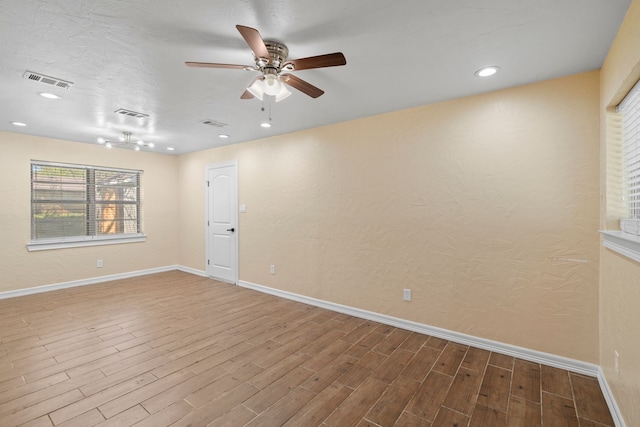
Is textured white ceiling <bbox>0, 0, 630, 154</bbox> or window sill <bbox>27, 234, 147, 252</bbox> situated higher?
textured white ceiling <bbox>0, 0, 630, 154</bbox>

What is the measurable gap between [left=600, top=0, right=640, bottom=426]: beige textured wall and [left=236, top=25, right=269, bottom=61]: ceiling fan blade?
1.92 m

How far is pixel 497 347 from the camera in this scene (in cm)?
260

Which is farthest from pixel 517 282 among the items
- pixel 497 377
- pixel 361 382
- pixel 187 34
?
pixel 187 34

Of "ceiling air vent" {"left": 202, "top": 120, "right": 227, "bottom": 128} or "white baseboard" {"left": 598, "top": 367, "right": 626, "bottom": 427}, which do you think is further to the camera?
"ceiling air vent" {"left": 202, "top": 120, "right": 227, "bottom": 128}

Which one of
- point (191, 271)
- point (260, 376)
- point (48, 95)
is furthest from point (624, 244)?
point (191, 271)

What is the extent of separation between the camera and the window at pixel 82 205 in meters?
4.46

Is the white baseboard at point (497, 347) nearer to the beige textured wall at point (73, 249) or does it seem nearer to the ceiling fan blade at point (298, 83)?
the ceiling fan blade at point (298, 83)

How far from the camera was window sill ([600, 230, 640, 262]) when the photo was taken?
4.64 ft

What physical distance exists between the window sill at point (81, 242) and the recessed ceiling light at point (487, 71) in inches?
234

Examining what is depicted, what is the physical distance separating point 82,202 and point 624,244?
263 inches

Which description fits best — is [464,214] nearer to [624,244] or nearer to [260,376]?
[624,244]

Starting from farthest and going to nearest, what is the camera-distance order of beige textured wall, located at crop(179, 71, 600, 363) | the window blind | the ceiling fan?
the window blind < beige textured wall, located at crop(179, 71, 600, 363) < the ceiling fan

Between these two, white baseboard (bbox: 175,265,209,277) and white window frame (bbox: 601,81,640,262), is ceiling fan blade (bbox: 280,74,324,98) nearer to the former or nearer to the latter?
white window frame (bbox: 601,81,640,262)

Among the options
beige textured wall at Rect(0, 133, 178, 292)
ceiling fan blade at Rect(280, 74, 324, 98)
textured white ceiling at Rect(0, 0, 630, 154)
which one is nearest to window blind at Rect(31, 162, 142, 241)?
beige textured wall at Rect(0, 133, 178, 292)
